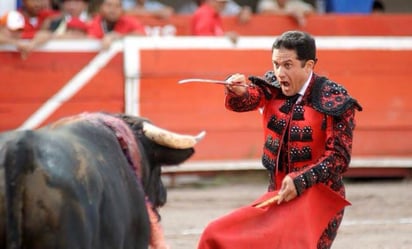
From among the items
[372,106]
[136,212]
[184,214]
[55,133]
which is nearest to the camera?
[55,133]

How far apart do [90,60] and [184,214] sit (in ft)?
6.26

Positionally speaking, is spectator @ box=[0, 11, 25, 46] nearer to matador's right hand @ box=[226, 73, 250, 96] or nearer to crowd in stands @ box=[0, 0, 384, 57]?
crowd in stands @ box=[0, 0, 384, 57]

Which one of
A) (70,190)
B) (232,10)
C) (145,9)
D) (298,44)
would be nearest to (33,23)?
(145,9)

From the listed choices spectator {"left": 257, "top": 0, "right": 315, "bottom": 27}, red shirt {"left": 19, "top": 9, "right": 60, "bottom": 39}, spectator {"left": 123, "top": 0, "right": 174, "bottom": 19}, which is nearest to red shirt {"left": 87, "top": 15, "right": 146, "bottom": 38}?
red shirt {"left": 19, "top": 9, "right": 60, "bottom": 39}

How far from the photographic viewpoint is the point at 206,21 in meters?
9.64

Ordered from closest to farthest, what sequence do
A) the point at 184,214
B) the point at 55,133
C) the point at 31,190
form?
the point at 31,190, the point at 55,133, the point at 184,214

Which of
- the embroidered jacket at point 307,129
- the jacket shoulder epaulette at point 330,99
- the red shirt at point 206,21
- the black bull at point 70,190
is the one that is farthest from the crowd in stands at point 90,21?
the black bull at point 70,190

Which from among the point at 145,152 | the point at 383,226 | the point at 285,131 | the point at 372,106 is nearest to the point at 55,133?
the point at 145,152

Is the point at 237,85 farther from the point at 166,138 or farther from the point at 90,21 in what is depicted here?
the point at 90,21

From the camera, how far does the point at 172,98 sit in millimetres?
9430

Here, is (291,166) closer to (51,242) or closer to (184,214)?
(51,242)

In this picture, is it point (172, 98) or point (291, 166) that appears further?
point (172, 98)

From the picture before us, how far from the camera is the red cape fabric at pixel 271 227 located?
13.4 feet

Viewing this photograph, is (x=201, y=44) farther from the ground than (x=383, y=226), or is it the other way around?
(x=201, y=44)
